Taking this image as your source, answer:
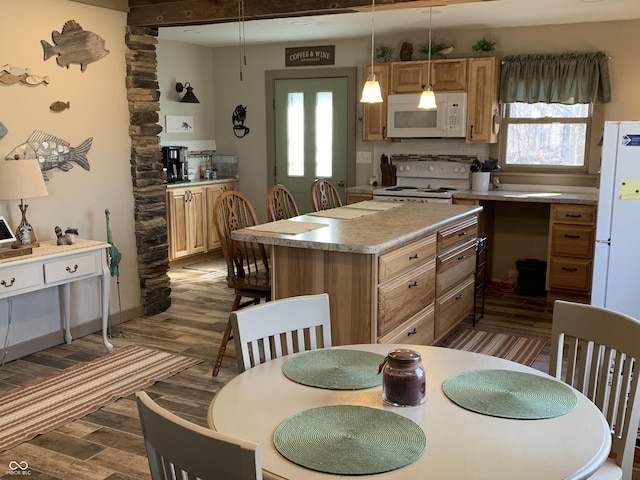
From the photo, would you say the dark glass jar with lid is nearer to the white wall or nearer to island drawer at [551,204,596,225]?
the white wall

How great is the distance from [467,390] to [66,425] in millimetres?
2339

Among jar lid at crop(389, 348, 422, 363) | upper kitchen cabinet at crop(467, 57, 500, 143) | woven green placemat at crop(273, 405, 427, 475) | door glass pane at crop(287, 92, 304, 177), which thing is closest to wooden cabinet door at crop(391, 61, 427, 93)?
upper kitchen cabinet at crop(467, 57, 500, 143)

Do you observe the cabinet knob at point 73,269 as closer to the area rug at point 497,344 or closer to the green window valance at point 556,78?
the area rug at point 497,344

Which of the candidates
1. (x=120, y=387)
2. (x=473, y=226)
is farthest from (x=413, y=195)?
(x=120, y=387)

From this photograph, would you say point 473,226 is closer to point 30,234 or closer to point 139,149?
point 139,149

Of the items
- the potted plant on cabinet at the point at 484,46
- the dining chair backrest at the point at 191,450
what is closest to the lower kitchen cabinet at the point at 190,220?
the potted plant on cabinet at the point at 484,46

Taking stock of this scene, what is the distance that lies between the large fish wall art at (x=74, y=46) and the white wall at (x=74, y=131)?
41mm

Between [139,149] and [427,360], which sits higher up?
[139,149]

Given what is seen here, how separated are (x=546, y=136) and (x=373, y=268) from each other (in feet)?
11.8

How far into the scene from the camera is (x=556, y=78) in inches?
223

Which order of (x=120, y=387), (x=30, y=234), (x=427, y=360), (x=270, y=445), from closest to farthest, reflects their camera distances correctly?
(x=270, y=445), (x=427, y=360), (x=120, y=387), (x=30, y=234)

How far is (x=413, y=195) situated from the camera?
5.89m

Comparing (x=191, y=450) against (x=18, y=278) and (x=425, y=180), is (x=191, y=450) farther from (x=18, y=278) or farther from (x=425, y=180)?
(x=425, y=180)

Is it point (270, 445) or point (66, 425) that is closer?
point (270, 445)
